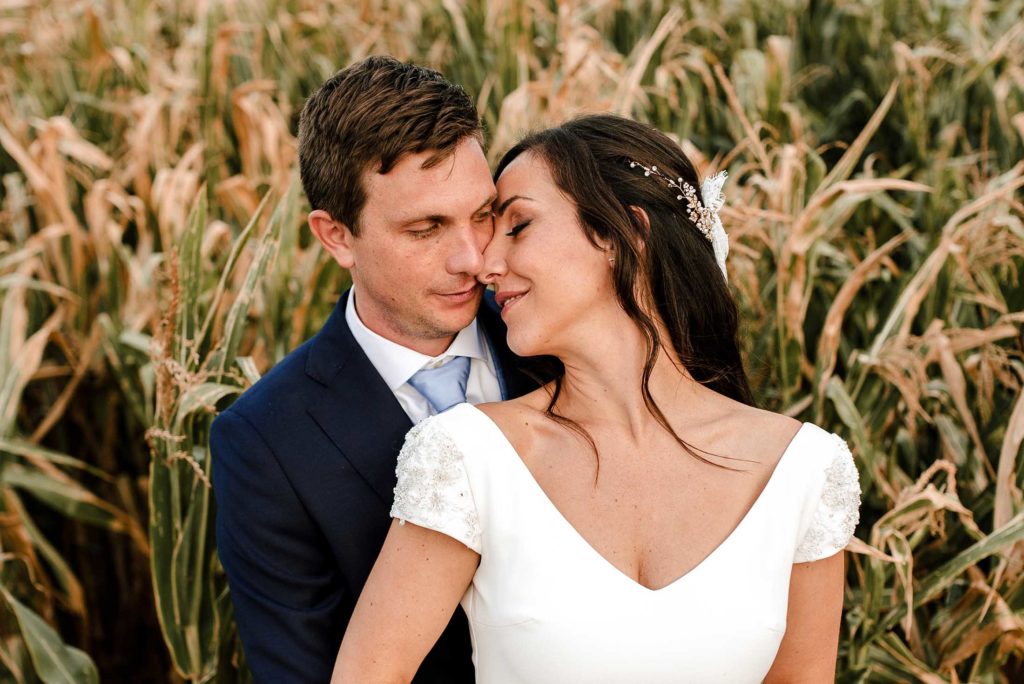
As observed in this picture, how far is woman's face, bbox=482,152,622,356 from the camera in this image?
5.23ft

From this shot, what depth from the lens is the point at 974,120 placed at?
10.4 feet

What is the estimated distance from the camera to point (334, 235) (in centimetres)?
195

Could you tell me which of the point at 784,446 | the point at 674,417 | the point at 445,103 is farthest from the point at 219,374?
the point at 784,446

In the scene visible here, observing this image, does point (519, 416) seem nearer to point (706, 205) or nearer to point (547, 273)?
point (547, 273)

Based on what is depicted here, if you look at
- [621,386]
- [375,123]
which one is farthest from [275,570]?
[375,123]

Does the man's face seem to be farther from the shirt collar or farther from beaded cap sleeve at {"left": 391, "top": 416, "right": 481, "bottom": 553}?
beaded cap sleeve at {"left": 391, "top": 416, "right": 481, "bottom": 553}

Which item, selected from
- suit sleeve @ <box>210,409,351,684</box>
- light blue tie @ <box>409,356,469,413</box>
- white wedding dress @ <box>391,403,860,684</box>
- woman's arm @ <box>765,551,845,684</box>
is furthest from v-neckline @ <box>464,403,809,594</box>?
suit sleeve @ <box>210,409,351,684</box>

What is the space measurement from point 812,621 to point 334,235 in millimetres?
1084

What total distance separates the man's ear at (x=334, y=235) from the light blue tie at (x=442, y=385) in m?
0.26

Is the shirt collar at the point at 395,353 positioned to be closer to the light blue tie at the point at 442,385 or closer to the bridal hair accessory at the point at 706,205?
the light blue tie at the point at 442,385

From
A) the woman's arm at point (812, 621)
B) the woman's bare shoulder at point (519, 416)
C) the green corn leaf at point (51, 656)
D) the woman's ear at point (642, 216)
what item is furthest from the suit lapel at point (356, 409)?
the green corn leaf at point (51, 656)

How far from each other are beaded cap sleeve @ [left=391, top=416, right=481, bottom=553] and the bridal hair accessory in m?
0.54

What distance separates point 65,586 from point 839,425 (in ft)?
5.96

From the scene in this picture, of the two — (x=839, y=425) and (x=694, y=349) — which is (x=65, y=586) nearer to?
(x=694, y=349)
